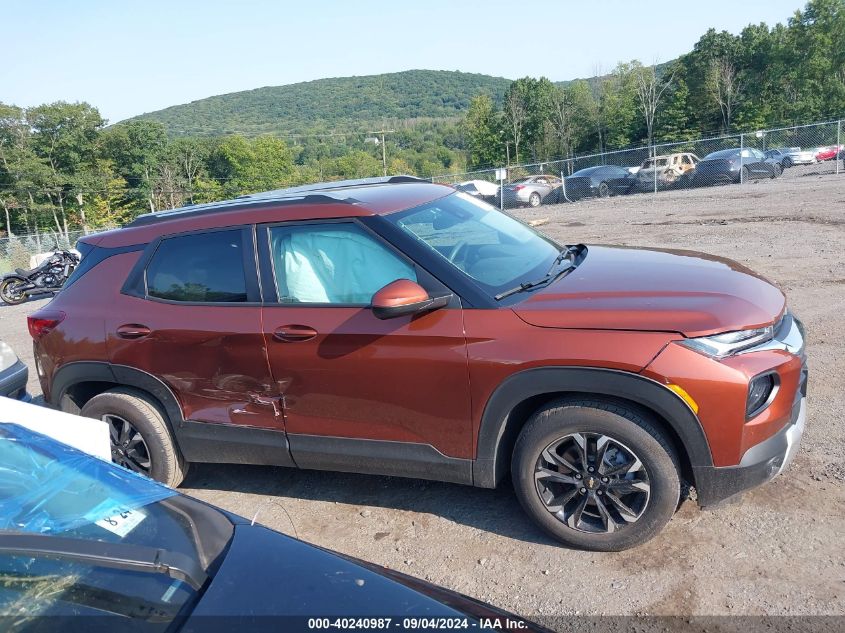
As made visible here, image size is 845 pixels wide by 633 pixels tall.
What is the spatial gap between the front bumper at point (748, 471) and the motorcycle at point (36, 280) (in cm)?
1605

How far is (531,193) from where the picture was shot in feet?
98.7

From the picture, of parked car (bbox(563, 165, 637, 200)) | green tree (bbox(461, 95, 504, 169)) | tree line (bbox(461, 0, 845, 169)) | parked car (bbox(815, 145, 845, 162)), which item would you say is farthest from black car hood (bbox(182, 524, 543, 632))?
green tree (bbox(461, 95, 504, 169))

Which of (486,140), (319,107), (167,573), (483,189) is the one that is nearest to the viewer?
(167,573)

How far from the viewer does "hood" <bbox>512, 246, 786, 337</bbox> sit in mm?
3117

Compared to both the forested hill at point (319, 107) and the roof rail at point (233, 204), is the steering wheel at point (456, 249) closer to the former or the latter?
the roof rail at point (233, 204)

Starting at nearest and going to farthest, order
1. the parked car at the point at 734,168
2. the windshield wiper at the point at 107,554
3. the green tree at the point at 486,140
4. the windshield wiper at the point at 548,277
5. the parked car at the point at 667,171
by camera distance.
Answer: the windshield wiper at the point at 107,554
the windshield wiper at the point at 548,277
the parked car at the point at 734,168
the parked car at the point at 667,171
the green tree at the point at 486,140

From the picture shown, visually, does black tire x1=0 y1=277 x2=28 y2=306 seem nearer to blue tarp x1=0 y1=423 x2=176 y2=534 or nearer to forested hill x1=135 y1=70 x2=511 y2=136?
blue tarp x1=0 y1=423 x2=176 y2=534

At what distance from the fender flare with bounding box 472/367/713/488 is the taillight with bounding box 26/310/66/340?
3.07 meters

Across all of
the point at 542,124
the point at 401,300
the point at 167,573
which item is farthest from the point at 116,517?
the point at 542,124

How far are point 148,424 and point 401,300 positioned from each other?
209 cm

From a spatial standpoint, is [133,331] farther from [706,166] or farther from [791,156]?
[791,156]

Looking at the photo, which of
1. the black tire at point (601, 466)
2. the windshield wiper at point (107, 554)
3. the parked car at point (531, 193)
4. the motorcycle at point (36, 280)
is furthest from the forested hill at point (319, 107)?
the windshield wiper at point (107, 554)

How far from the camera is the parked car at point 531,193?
29875mm

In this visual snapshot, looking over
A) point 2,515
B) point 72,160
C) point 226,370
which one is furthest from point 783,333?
point 72,160
